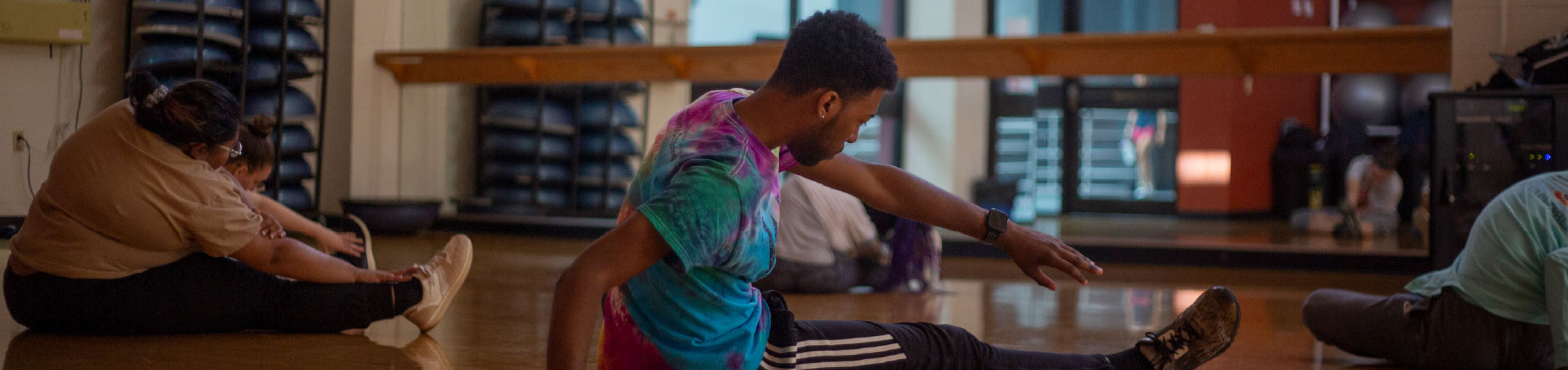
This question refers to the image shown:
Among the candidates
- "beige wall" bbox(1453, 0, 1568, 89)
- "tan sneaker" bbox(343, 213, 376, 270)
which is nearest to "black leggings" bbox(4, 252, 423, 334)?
"tan sneaker" bbox(343, 213, 376, 270)

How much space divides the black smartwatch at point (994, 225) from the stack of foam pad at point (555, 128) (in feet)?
20.6

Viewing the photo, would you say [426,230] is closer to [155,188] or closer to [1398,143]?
[155,188]

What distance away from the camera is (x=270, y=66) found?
672cm

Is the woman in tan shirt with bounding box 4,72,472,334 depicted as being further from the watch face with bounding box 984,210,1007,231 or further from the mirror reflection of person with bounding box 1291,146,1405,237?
the mirror reflection of person with bounding box 1291,146,1405,237

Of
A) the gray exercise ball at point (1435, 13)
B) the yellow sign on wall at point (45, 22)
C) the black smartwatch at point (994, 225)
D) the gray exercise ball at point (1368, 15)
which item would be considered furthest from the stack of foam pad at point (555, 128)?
the gray exercise ball at point (1435, 13)

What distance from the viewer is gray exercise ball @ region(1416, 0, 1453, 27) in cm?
1059

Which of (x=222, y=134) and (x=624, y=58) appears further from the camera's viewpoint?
(x=624, y=58)

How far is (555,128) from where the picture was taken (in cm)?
801

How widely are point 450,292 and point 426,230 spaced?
4546 millimetres

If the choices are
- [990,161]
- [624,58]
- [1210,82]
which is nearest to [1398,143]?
[1210,82]

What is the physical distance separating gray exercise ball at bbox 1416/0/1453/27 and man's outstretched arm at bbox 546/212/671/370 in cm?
1115

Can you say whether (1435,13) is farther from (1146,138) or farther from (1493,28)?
(1493,28)

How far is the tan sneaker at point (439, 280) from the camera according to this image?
10.5ft

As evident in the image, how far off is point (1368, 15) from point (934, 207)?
35.3 feet
